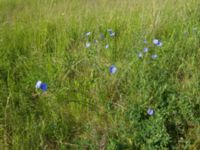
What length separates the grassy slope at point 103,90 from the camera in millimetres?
1545

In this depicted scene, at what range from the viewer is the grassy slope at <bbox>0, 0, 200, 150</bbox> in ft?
5.07

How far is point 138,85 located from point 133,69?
0.15m

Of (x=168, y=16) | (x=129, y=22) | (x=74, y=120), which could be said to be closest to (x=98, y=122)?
(x=74, y=120)

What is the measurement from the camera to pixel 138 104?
1.61 metres

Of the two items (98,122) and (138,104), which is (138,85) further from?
(98,122)

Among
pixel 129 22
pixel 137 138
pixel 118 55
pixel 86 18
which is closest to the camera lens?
pixel 137 138

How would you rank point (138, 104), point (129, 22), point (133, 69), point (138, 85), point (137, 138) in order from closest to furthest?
point (137, 138) → point (138, 104) → point (138, 85) → point (133, 69) → point (129, 22)

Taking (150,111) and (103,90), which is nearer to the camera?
(150,111)

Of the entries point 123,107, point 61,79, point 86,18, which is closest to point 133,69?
point 123,107

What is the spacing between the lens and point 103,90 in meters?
1.85

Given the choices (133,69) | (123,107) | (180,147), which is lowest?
(180,147)

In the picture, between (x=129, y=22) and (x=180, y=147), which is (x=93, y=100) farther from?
(x=129, y=22)

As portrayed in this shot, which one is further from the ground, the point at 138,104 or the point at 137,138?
the point at 138,104

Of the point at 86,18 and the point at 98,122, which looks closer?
the point at 98,122
